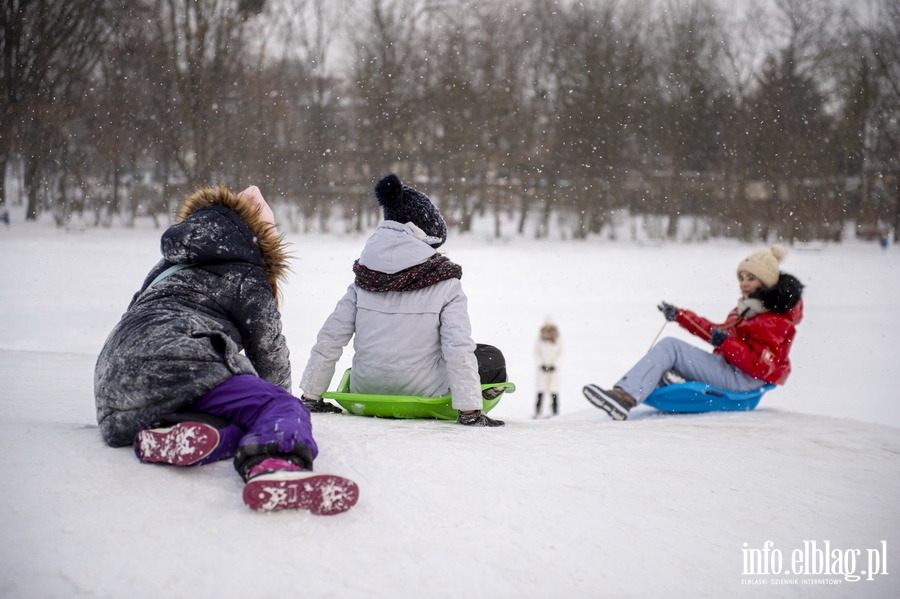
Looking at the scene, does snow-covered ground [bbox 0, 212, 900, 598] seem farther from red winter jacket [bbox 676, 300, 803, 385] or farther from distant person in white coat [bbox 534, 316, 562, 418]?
distant person in white coat [bbox 534, 316, 562, 418]

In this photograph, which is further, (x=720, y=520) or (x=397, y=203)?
(x=397, y=203)

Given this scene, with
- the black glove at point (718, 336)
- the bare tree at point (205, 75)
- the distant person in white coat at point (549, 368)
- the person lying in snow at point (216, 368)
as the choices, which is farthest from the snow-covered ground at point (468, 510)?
the bare tree at point (205, 75)

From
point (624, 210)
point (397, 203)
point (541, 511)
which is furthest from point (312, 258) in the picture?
point (541, 511)

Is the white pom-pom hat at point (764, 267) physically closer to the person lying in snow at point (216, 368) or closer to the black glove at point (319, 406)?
the black glove at point (319, 406)

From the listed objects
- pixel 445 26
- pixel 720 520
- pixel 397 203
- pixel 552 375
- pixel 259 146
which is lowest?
pixel 552 375

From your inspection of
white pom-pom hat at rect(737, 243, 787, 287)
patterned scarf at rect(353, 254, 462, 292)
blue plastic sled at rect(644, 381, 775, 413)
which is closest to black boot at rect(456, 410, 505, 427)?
patterned scarf at rect(353, 254, 462, 292)

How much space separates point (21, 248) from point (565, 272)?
940 centimetres

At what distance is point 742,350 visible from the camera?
4.17 meters

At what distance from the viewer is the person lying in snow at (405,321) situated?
302 centimetres

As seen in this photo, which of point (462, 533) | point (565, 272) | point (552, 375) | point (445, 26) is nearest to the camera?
point (462, 533)

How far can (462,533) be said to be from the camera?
1914mm

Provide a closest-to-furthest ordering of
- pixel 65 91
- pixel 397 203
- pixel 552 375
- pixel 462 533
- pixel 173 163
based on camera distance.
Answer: pixel 462 533, pixel 397 203, pixel 552 375, pixel 65 91, pixel 173 163

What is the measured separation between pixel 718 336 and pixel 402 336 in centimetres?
202

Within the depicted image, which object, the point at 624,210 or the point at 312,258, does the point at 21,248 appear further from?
the point at 624,210
